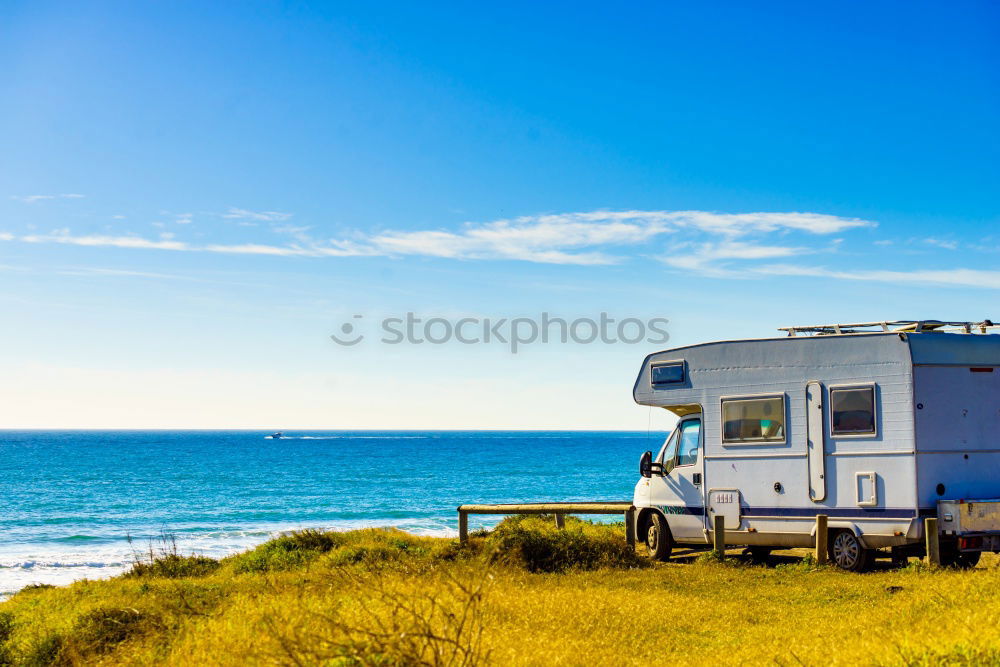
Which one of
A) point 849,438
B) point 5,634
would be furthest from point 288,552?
point 849,438

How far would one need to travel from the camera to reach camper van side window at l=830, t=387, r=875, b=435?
13734 mm

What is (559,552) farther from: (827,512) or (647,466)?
(827,512)

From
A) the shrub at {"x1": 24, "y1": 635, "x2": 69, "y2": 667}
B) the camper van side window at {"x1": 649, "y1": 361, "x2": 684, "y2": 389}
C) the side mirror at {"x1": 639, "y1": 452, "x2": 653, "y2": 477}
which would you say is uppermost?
the camper van side window at {"x1": 649, "y1": 361, "x2": 684, "y2": 389}

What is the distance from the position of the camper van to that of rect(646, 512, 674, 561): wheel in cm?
57

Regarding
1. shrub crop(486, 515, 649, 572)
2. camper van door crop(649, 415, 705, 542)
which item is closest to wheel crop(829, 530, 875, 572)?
camper van door crop(649, 415, 705, 542)

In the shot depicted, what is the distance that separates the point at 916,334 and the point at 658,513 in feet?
17.5

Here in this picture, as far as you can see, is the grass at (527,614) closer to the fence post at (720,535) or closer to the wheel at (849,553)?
the fence post at (720,535)

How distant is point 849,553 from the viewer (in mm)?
13984

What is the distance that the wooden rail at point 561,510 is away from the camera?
17281 millimetres

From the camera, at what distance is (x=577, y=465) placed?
106 meters

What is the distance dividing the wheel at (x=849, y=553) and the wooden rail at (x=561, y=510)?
13.0 feet

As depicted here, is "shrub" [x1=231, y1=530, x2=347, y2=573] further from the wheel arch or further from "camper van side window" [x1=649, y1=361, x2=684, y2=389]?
"camper van side window" [x1=649, y1=361, x2=684, y2=389]

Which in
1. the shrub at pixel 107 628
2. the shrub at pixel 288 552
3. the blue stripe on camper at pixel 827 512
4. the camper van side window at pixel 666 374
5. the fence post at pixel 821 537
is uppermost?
the camper van side window at pixel 666 374

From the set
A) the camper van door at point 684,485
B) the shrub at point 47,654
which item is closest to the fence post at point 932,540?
the camper van door at point 684,485
